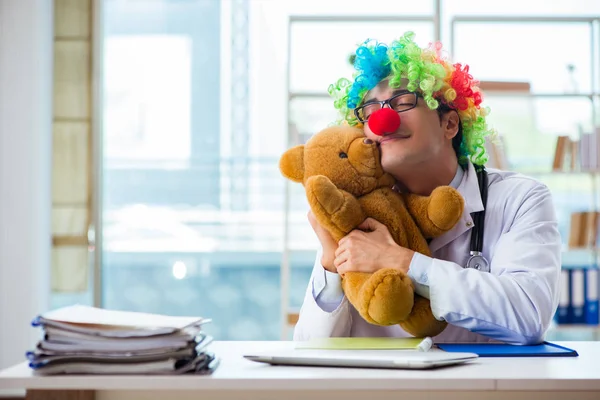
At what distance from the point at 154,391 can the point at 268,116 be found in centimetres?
351

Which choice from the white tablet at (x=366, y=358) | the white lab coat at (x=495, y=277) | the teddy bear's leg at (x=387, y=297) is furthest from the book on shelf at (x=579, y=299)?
the white tablet at (x=366, y=358)

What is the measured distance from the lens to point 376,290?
1417 mm

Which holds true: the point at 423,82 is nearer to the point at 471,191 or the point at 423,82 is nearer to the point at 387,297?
the point at 471,191

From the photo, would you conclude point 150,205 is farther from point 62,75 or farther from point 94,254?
point 62,75

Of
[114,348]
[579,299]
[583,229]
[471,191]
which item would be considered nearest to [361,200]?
[471,191]

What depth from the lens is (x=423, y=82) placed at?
1759 mm

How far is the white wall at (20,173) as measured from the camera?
395cm

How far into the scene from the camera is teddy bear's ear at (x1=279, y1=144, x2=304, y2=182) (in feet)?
5.47

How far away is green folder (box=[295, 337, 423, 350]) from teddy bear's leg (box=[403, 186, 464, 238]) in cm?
28

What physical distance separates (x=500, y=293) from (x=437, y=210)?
22 centimetres

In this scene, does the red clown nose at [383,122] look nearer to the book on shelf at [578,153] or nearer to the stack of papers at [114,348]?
the stack of papers at [114,348]

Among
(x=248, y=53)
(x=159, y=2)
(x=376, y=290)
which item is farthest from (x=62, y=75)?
(x=376, y=290)

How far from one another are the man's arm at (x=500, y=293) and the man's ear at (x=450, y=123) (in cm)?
39

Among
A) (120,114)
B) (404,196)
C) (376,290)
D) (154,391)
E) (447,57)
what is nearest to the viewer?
(154,391)
